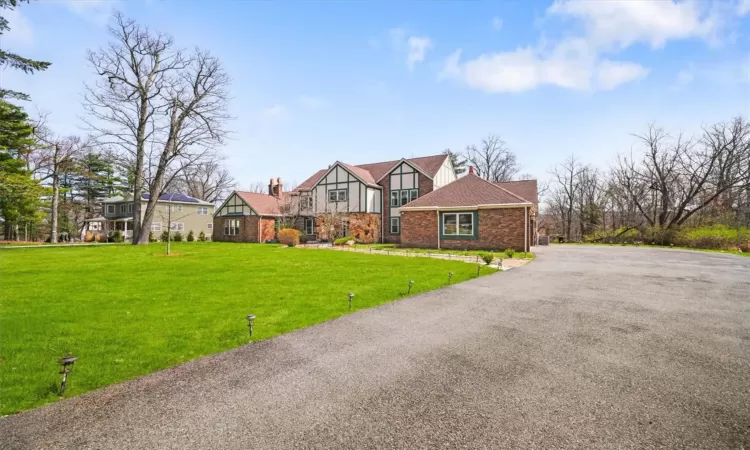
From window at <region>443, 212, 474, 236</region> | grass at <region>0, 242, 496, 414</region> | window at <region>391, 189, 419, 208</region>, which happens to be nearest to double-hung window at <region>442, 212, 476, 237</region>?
window at <region>443, 212, 474, 236</region>

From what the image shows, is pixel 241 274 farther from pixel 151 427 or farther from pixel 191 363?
pixel 151 427

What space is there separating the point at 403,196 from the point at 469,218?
389 inches

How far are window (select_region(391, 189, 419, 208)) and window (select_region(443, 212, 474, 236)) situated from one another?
785 centimetres

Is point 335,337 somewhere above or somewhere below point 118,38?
below

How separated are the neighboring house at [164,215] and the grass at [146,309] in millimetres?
25746

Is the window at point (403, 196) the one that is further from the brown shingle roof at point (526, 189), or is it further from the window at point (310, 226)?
the window at point (310, 226)

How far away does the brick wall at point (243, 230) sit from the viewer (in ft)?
117

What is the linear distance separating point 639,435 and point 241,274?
11.3 metres

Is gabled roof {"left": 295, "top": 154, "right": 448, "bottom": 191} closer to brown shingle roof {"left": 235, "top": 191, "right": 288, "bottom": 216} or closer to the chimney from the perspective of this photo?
brown shingle roof {"left": 235, "top": 191, "right": 288, "bottom": 216}

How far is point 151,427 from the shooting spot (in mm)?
3096

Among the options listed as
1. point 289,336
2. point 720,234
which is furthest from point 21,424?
point 720,234

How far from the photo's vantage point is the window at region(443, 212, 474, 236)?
2252 centimetres

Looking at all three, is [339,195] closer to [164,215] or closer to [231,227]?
[231,227]

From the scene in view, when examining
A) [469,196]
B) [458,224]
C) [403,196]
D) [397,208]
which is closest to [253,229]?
[397,208]
